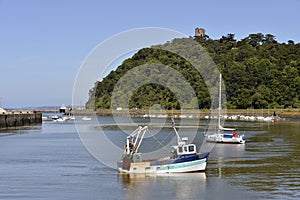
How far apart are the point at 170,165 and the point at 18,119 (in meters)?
63.6

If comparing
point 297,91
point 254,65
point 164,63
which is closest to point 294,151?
point 164,63

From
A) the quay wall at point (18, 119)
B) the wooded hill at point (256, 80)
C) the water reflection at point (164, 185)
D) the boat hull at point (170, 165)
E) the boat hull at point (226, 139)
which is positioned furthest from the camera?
the wooded hill at point (256, 80)

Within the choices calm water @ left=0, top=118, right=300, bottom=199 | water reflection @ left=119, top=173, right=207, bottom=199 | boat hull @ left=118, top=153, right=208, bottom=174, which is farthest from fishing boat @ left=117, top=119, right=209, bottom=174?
calm water @ left=0, top=118, right=300, bottom=199

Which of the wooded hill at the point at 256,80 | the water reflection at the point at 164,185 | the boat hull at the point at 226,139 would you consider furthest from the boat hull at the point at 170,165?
the wooded hill at the point at 256,80

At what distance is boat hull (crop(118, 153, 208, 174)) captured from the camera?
98.6ft

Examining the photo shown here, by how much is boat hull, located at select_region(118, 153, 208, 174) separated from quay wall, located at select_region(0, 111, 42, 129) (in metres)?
53.8

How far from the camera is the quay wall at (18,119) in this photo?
8112cm

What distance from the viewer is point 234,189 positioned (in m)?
25.9

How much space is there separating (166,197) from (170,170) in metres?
6.01

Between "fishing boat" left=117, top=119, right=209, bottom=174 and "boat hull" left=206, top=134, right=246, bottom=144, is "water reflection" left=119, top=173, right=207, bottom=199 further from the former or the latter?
"boat hull" left=206, top=134, right=246, bottom=144

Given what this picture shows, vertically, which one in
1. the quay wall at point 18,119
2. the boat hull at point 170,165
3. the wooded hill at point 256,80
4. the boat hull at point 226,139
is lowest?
the boat hull at point 170,165

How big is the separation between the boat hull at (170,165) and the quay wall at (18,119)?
53772 mm

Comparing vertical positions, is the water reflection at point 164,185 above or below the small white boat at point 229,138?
below

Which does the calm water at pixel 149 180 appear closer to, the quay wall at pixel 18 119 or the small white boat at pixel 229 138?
the small white boat at pixel 229 138
